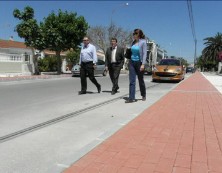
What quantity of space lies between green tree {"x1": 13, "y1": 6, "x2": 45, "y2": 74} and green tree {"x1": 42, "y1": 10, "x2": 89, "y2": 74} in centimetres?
67

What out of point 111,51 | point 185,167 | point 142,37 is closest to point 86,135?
point 185,167

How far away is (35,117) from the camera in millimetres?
6414

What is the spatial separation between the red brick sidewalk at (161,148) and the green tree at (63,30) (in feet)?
72.2

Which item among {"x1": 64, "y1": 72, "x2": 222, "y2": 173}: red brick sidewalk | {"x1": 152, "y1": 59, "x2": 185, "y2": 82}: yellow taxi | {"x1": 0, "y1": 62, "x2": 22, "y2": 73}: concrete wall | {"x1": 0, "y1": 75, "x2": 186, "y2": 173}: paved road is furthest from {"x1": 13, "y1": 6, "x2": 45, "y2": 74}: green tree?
{"x1": 64, "y1": 72, "x2": 222, "y2": 173}: red brick sidewalk

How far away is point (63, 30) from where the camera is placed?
90.5 feet

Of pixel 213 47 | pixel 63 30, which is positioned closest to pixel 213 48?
pixel 213 47

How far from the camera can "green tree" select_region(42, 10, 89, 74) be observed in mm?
27344

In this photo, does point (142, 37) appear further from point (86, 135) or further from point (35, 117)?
point (86, 135)

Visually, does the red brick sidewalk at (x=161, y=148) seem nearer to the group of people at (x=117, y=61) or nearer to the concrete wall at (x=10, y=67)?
the group of people at (x=117, y=61)

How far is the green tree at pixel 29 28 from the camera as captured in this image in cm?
2619

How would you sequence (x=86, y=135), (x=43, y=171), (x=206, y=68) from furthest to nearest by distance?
(x=206, y=68)
(x=86, y=135)
(x=43, y=171)

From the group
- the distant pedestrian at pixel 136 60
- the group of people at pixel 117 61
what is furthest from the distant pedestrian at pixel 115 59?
the distant pedestrian at pixel 136 60

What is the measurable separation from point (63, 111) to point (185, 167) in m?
4.00

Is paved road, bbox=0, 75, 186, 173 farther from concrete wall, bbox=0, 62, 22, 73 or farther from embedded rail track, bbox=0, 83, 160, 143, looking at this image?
concrete wall, bbox=0, 62, 22, 73
